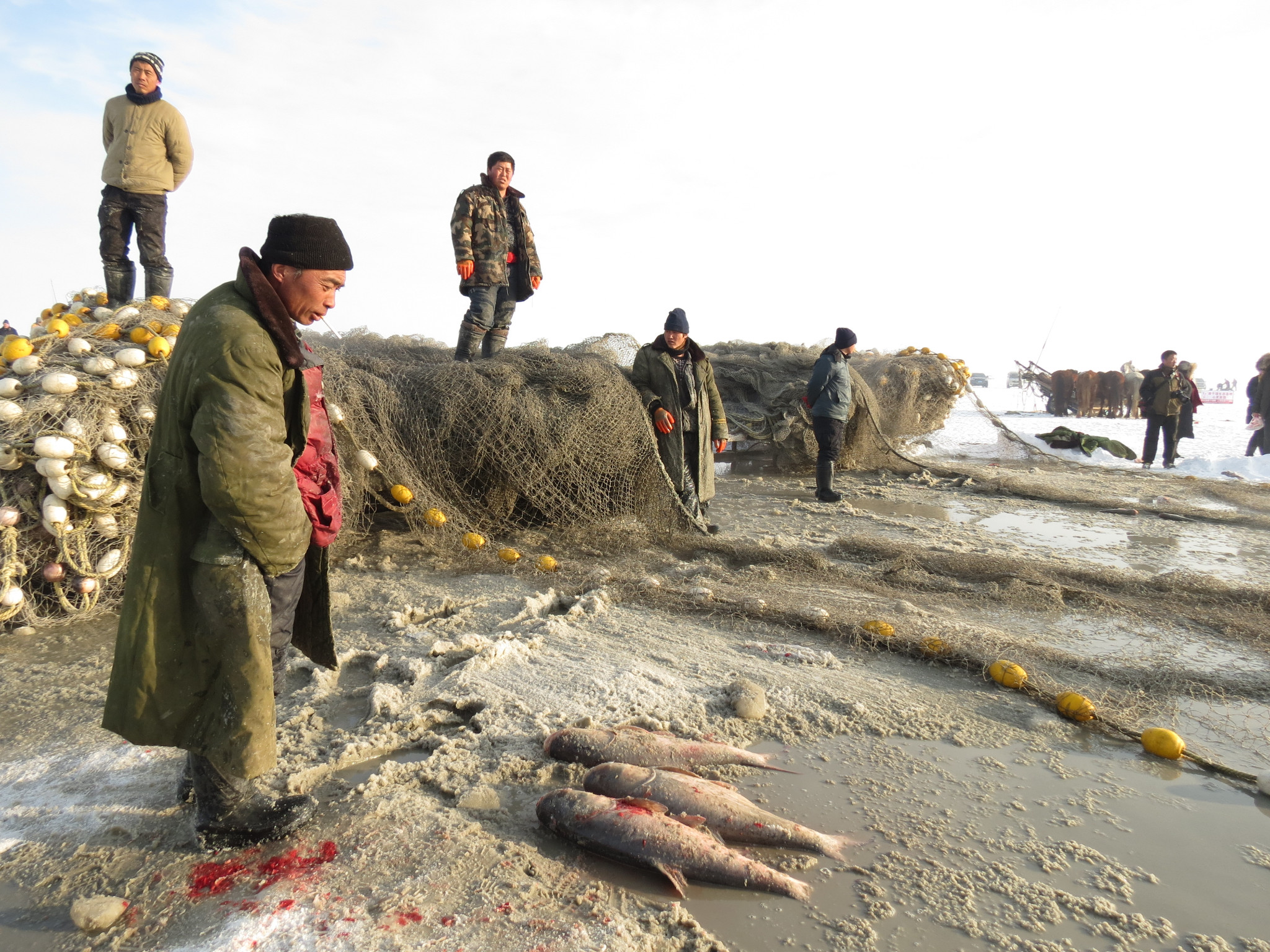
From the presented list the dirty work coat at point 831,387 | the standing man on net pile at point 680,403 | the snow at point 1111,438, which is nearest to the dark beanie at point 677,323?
the standing man on net pile at point 680,403

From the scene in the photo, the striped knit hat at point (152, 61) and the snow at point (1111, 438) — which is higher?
the striped knit hat at point (152, 61)

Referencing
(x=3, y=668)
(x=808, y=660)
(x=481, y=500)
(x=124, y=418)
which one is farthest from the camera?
(x=481, y=500)

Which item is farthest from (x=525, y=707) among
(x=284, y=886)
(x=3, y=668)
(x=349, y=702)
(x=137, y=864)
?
(x=3, y=668)

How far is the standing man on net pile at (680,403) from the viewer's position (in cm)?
622

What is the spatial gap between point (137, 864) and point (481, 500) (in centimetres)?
366

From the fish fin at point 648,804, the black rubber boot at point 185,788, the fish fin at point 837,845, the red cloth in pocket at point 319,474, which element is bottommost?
the black rubber boot at point 185,788

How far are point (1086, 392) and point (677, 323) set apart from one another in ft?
71.7

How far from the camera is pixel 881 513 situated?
768 centimetres

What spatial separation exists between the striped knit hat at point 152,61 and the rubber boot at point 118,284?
1287 millimetres

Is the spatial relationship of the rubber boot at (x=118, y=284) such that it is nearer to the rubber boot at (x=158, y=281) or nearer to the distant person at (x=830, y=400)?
the rubber boot at (x=158, y=281)

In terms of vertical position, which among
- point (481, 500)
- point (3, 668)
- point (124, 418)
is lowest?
point (3, 668)

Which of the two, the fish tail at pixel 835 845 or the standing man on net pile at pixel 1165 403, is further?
the standing man on net pile at pixel 1165 403

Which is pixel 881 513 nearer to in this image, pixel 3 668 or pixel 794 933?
pixel 794 933

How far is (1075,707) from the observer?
3.11 m
